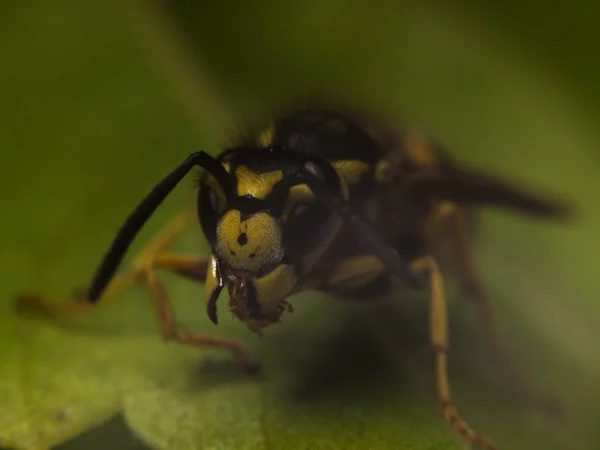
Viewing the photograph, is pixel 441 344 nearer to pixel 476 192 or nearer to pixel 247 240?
pixel 476 192

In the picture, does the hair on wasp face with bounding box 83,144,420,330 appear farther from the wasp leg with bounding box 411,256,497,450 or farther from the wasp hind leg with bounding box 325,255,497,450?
the wasp leg with bounding box 411,256,497,450

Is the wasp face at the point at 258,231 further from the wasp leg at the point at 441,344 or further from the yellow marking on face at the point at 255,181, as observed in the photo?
the wasp leg at the point at 441,344

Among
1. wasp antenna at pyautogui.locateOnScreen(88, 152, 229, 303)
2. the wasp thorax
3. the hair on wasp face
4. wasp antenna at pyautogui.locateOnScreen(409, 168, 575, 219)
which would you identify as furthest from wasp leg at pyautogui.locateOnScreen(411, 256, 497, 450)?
wasp antenna at pyautogui.locateOnScreen(88, 152, 229, 303)

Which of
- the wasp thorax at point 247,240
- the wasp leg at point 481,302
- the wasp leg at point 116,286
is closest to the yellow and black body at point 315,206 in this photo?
the wasp thorax at point 247,240

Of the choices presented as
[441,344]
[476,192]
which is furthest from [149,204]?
[476,192]

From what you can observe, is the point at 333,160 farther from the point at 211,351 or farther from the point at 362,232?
the point at 211,351
